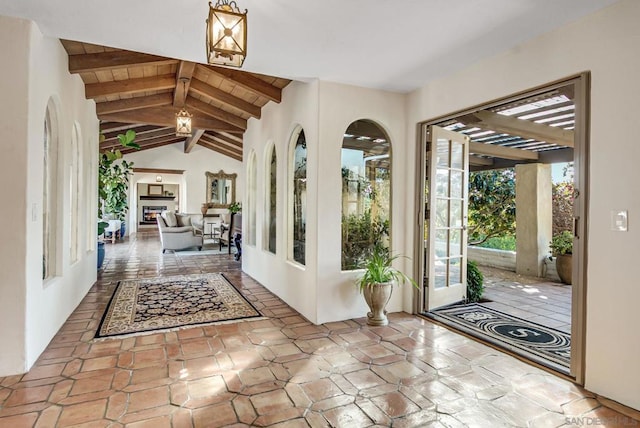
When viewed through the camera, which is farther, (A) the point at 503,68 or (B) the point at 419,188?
(B) the point at 419,188

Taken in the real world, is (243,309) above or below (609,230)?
below

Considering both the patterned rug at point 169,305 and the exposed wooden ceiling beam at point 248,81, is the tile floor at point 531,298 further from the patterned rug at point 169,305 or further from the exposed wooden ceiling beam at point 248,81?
the exposed wooden ceiling beam at point 248,81

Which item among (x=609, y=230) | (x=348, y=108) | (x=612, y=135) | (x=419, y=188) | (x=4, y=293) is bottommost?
(x=4, y=293)

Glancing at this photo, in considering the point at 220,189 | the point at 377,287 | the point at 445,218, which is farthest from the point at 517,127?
the point at 220,189

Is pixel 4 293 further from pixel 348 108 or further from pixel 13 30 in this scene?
pixel 348 108

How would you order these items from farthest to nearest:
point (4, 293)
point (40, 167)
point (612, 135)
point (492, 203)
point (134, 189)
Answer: point (134, 189) → point (492, 203) → point (40, 167) → point (4, 293) → point (612, 135)

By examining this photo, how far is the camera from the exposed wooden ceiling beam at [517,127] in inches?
167

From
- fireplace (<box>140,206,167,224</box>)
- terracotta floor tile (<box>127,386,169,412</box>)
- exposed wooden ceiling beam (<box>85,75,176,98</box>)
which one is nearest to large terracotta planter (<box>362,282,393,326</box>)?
terracotta floor tile (<box>127,386,169,412</box>)

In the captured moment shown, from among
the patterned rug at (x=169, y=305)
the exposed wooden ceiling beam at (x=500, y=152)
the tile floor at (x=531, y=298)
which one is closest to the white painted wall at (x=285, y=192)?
the patterned rug at (x=169, y=305)

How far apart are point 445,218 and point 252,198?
304cm

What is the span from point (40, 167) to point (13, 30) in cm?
92

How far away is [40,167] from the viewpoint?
2572 mm

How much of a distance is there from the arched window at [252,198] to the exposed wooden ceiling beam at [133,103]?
1.69 m

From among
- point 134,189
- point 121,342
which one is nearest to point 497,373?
point 121,342
